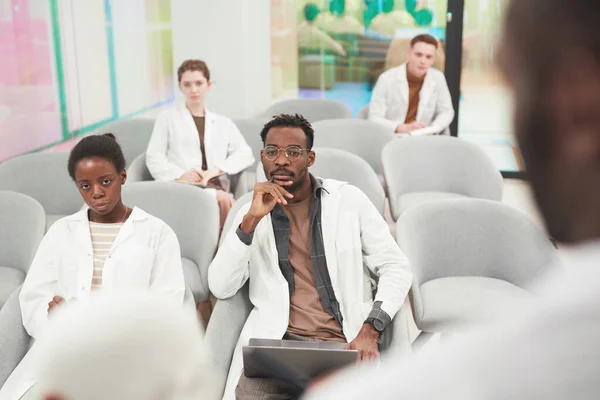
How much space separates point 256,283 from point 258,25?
14.5 feet

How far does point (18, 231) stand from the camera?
3.38m

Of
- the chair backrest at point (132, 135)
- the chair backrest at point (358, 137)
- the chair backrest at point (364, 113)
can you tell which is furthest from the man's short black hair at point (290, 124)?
the chair backrest at point (364, 113)

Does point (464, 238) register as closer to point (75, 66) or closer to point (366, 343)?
point (366, 343)

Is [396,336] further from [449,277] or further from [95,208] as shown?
[95,208]

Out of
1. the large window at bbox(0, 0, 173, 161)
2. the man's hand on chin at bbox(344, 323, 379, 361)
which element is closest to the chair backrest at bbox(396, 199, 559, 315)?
the man's hand on chin at bbox(344, 323, 379, 361)

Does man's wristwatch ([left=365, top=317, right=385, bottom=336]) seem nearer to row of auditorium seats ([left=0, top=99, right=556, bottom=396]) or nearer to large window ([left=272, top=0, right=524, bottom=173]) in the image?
row of auditorium seats ([left=0, top=99, right=556, bottom=396])

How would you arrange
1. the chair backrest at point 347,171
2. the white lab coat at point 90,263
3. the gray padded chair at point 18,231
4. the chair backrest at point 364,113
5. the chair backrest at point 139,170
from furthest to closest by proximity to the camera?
the chair backrest at point 364,113 → the chair backrest at point 139,170 → the chair backrest at point 347,171 → the gray padded chair at point 18,231 → the white lab coat at point 90,263

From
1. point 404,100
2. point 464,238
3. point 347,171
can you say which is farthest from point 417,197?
point 404,100

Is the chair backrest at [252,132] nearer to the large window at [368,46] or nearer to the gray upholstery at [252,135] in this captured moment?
the gray upholstery at [252,135]

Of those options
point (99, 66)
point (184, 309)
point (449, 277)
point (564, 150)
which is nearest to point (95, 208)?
point (449, 277)

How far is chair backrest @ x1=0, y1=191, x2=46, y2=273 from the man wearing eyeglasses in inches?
40.2

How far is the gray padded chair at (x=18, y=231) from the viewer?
10.9ft

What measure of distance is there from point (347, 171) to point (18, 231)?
5.32 feet

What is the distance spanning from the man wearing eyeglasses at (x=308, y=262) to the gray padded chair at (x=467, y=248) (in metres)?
0.34
